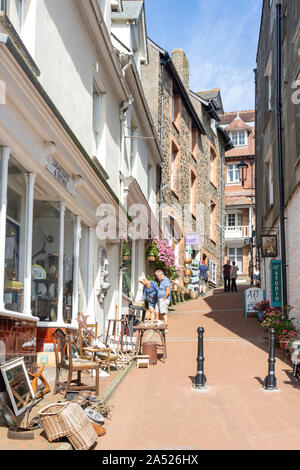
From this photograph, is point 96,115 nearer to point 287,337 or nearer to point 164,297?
point 164,297

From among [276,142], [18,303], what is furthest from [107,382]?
[276,142]

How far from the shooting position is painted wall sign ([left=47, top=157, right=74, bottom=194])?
7.76m

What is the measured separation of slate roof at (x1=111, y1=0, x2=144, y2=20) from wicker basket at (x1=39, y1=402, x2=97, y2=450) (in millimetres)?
11654

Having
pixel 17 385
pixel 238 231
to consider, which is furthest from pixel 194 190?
pixel 17 385

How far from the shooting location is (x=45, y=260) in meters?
Answer: 8.63

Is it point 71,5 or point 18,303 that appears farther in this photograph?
point 71,5

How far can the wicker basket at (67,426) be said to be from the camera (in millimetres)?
4863

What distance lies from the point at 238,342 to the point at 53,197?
226 inches

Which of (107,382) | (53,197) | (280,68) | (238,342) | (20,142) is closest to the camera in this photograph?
(20,142)

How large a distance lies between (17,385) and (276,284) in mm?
8884

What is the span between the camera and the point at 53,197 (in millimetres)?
8648
